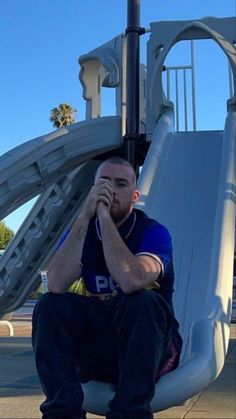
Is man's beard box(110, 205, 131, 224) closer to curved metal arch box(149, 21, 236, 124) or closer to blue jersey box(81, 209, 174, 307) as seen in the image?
blue jersey box(81, 209, 174, 307)

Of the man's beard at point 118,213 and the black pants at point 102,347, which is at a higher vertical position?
the man's beard at point 118,213

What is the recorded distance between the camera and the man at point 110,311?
215cm

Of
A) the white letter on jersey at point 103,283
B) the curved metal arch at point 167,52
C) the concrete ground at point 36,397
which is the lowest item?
the concrete ground at point 36,397

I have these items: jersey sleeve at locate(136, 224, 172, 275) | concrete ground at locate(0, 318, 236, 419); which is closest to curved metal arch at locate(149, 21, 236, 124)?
concrete ground at locate(0, 318, 236, 419)

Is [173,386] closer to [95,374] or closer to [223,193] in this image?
[95,374]

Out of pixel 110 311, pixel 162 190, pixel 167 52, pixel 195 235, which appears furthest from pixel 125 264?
pixel 167 52

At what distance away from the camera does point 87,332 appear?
2.38 m

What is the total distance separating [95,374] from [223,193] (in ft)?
10.8

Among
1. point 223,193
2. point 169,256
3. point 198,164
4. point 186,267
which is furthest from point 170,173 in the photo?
point 169,256

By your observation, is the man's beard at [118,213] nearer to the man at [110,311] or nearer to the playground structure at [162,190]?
the man at [110,311]

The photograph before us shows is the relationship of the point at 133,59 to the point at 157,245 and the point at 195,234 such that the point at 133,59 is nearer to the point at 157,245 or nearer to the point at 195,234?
the point at 195,234

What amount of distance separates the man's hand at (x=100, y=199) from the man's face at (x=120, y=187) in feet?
0.16

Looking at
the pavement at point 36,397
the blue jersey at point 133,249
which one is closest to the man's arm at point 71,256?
the blue jersey at point 133,249

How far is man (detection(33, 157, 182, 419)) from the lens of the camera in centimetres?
215
